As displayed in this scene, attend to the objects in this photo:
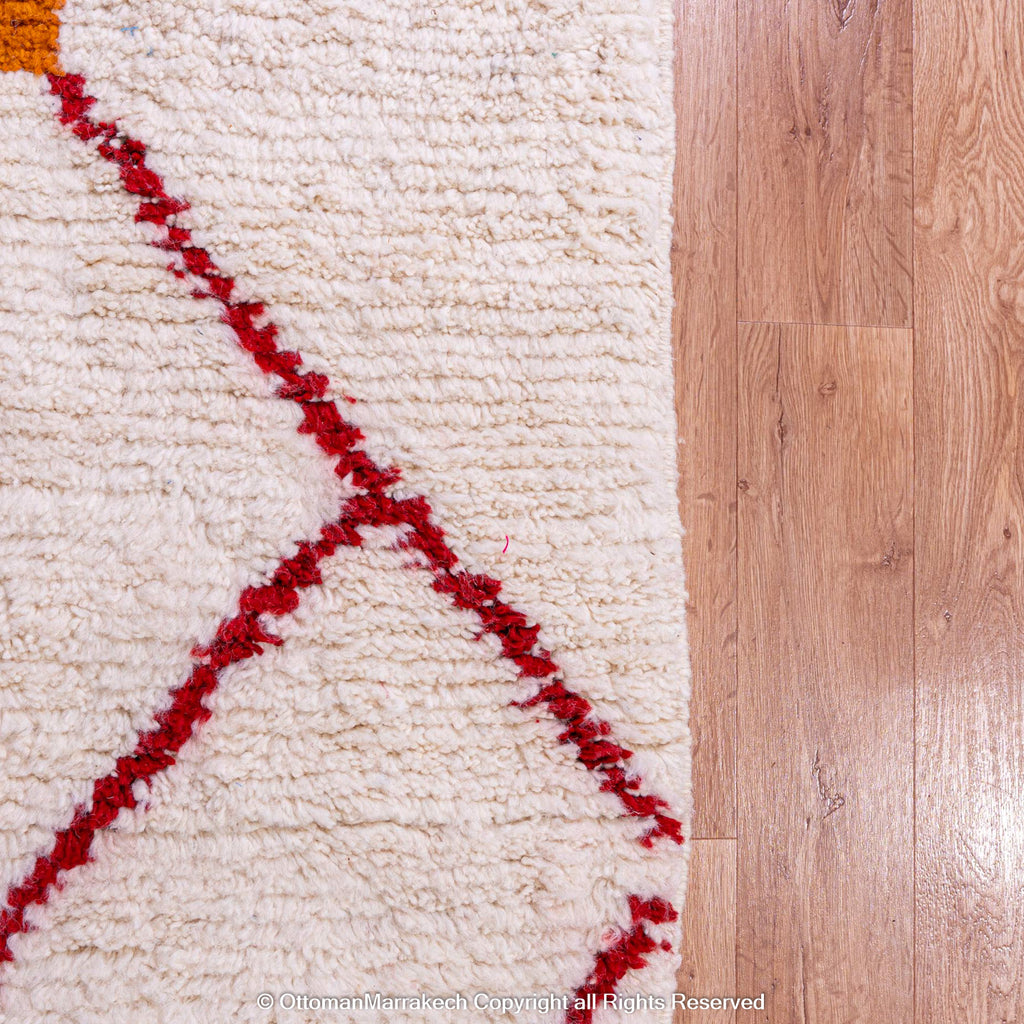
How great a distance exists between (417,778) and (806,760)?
0.29 metres

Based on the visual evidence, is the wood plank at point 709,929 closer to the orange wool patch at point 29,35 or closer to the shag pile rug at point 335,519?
the shag pile rug at point 335,519

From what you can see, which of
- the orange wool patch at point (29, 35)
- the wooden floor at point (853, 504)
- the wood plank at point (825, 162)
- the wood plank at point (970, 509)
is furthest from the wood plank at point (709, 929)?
the orange wool patch at point (29, 35)

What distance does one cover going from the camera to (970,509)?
1.95ft

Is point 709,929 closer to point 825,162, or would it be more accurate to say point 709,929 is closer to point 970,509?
point 970,509

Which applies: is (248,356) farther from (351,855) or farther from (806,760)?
(806,760)

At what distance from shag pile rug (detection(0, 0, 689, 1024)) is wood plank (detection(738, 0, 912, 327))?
0.10 metres

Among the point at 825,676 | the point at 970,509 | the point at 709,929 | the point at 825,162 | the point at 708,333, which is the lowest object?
the point at 709,929

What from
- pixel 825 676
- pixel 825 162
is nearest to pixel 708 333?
pixel 825 162

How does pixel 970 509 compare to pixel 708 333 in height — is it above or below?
below

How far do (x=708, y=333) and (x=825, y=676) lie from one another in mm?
271

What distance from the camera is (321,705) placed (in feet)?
1.69

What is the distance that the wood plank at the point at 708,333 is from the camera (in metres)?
0.57

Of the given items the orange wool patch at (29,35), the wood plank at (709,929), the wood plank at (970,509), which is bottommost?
the wood plank at (709,929)

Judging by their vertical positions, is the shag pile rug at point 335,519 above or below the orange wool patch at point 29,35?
below
